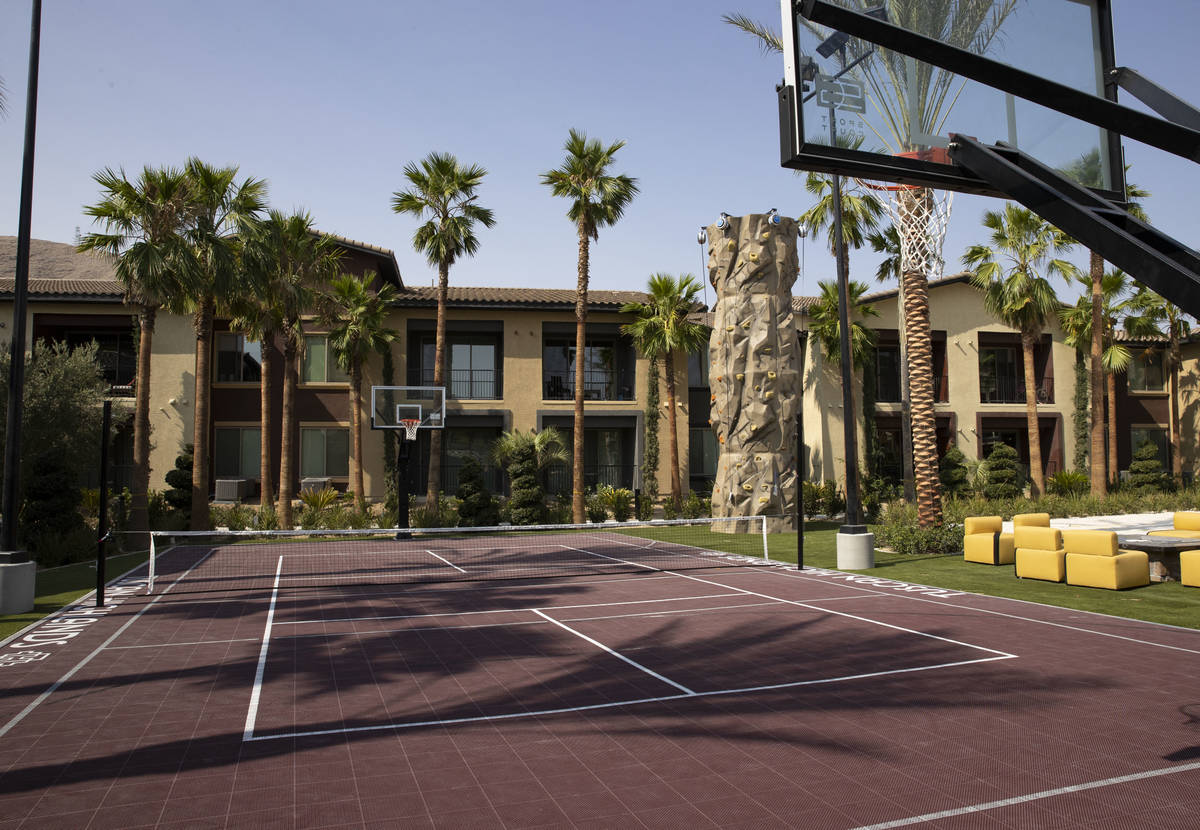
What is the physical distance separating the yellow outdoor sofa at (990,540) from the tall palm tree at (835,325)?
14437mm

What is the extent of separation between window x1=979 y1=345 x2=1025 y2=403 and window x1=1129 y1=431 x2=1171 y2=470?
23.7 ft

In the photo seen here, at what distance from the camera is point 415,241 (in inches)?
1105

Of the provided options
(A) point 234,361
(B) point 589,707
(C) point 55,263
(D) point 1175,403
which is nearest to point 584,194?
Answer: (A) point 234,361

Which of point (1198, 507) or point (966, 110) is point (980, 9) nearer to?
point (966, 110)

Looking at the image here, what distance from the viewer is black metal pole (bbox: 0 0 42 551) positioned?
487 inches

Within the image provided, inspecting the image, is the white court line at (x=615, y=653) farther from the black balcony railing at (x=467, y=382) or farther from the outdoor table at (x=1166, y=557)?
the black balcony railing at (x=467, y=382)

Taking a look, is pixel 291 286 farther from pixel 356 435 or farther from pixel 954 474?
pixel 954 474

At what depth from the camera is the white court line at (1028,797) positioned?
5.16 metres

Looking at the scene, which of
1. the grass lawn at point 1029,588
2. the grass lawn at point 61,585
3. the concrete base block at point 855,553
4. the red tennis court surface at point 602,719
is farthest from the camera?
the concrete base block at point 855,553

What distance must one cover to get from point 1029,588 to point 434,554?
13671 millimetres

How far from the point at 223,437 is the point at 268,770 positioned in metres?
29.4

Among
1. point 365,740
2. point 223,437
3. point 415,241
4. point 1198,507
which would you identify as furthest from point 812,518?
point 365,740

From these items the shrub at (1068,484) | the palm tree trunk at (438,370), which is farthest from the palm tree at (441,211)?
the shrub at (1068,484)

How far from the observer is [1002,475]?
32.3 m
